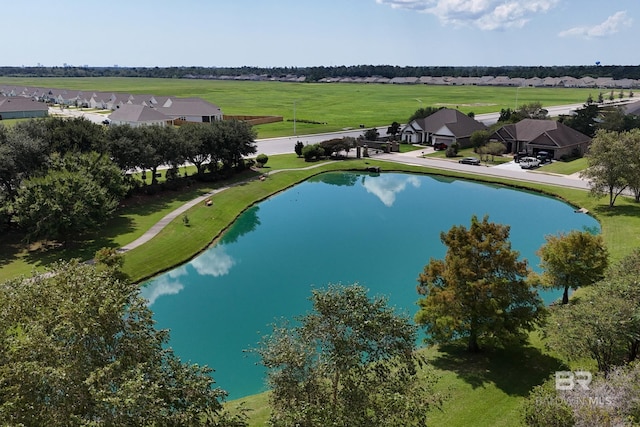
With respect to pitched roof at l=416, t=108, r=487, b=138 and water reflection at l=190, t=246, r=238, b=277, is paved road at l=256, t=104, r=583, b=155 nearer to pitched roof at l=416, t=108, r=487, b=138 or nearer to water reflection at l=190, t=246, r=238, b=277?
pitched roof at l=416, t=108, r=487, b=138

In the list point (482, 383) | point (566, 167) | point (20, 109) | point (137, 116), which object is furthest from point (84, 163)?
point (20, 109)

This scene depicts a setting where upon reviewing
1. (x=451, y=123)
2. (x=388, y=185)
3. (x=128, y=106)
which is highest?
(x=128, y=106)

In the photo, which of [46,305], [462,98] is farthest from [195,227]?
[462,98]

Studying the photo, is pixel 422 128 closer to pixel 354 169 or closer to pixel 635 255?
pixel 354 169

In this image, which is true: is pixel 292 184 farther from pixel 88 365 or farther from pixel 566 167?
pixel 88 365

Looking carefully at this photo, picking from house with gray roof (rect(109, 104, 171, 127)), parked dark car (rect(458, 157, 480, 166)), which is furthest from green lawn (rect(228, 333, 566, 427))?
house with gray roof (rect(109, 104, 171, 127))

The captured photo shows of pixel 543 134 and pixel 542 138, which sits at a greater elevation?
pixel 543 134
